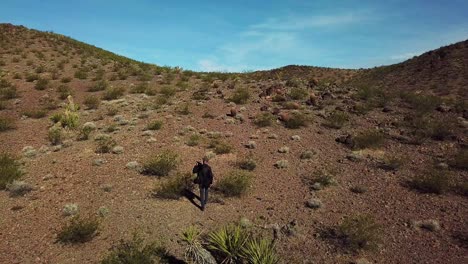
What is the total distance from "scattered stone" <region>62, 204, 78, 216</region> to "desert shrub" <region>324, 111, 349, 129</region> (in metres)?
13.8

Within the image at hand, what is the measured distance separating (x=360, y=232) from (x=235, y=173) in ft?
17.2

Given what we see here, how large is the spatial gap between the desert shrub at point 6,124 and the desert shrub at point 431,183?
18494mm

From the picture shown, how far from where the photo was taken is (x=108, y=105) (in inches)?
947

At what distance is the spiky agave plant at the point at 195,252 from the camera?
406 inches

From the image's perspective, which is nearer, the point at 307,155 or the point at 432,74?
the point at 307,155

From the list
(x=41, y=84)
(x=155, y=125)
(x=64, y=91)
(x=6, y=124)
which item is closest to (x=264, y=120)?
(x=155, y=125)

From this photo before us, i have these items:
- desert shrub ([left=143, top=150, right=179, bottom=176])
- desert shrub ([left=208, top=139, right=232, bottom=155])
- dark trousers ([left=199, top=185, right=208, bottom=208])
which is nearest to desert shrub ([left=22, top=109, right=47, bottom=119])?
desert shrub ([left=143, top=150, right=179, bottom=176])

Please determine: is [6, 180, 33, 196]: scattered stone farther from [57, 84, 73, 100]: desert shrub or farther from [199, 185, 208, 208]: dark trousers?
[57, 84, 73, 100]: desert shrub

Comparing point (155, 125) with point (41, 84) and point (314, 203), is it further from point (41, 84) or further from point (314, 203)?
point (41, 84)

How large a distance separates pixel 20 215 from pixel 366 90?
22.6m

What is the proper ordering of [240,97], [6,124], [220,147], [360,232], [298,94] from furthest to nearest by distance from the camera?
[298,94]
[240,97]
[6,124]
[220,147]
[360,232]

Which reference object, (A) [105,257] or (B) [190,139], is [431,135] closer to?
(B) [190,139]

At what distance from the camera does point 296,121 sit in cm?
2098

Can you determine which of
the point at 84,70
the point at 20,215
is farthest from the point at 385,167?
the point at 84,70
